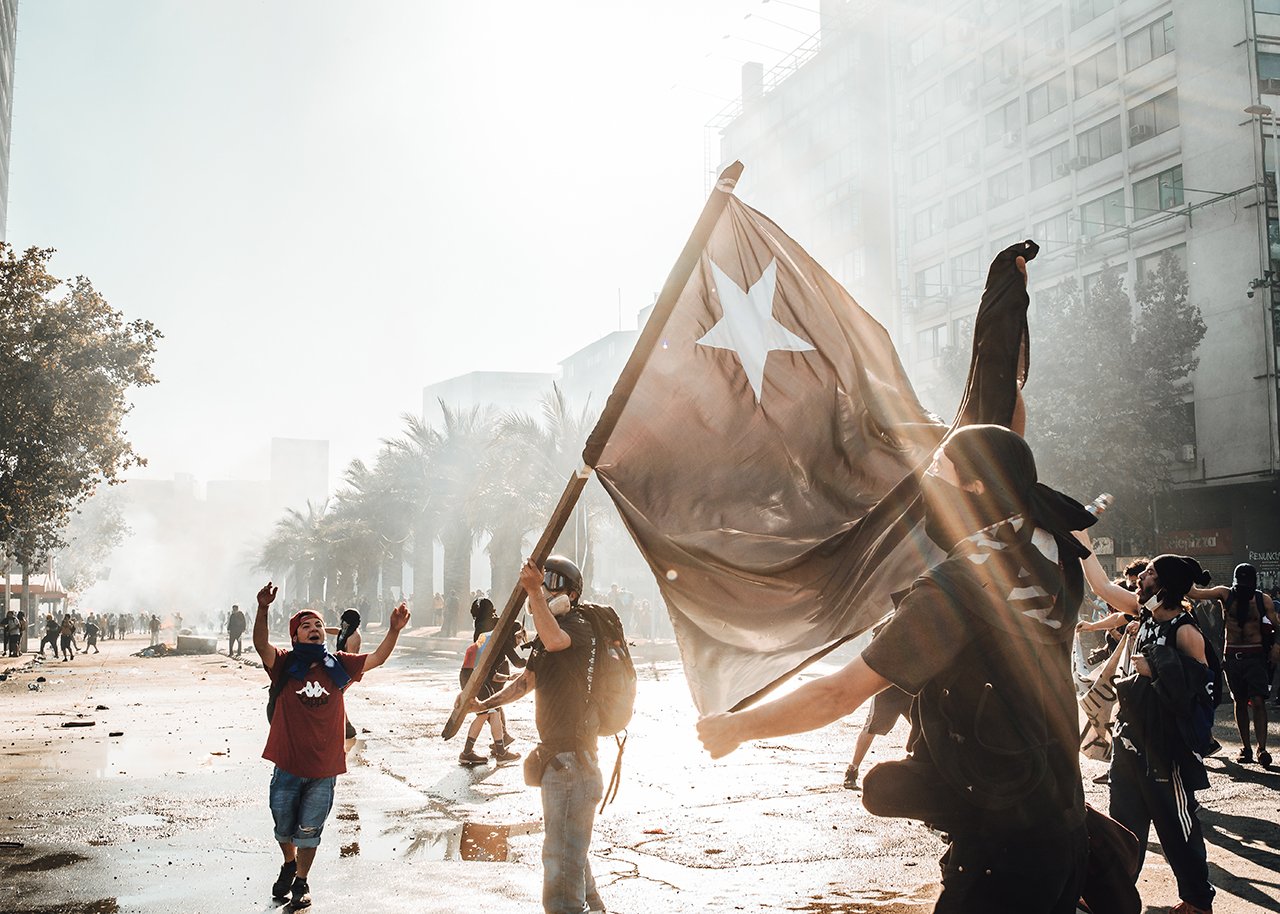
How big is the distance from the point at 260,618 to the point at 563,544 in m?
27.9

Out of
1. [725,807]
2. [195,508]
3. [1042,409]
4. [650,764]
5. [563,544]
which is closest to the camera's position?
[725,807]

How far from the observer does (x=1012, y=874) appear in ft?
7.92

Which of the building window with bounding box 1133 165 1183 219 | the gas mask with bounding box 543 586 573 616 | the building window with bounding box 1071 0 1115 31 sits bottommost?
the gas mask with bounding box 543 586 573 616

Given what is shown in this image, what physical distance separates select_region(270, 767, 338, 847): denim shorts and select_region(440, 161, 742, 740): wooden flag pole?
217cm

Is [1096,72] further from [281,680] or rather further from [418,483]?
[281,680]

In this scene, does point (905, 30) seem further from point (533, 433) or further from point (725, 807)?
point (725, 807)

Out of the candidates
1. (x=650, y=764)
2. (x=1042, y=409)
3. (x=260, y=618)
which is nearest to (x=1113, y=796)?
(x=260, y=618)

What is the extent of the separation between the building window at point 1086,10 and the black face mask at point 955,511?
45.2 metres

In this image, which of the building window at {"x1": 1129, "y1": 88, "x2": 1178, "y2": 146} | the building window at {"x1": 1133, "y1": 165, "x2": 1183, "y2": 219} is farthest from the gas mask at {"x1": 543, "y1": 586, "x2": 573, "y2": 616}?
the building window at {"x1": 1129, "y1": 88, "x2": 1178, "y2": 146}

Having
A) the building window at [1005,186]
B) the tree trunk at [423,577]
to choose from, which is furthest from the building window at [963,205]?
the tree trunk at [423,577]

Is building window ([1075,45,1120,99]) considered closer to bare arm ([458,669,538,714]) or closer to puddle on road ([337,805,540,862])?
puddle on road ([337,805,540,862])

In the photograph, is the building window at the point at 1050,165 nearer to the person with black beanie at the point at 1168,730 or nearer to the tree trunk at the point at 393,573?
the tree trunk at the point at 393,573

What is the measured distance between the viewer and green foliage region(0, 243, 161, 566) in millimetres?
25625

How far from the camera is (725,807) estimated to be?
351 inches
